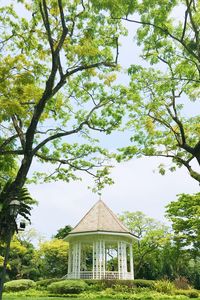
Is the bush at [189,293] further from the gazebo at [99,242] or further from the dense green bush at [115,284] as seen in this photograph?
the gazebo at [99,242]

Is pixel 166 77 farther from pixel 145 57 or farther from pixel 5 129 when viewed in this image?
pixel 5 129

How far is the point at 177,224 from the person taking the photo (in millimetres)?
26000

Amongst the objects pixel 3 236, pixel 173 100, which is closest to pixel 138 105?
pixel 173 100

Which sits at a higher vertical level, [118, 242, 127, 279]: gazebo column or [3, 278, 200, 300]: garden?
[118, 242, 127, 279]: gazebo column

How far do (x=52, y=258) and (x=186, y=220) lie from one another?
1363 centimetres

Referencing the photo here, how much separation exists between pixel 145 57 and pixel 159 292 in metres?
11.9

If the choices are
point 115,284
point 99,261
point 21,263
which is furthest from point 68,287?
point 21,263

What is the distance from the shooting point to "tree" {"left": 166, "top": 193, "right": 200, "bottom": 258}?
81.0ft

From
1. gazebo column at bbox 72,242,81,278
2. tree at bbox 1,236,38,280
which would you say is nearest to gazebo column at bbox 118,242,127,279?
gazebo column at bbox 72,242,81,278

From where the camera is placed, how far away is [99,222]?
71.2ft

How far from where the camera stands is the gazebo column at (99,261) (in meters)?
20.1

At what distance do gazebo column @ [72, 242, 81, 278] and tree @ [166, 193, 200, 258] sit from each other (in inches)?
322

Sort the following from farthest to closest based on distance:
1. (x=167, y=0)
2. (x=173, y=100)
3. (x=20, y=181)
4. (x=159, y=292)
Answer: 1. (x=159, y=292)
2. (x=173, y=100)
3. (x=20, y=181)
4. (x=167, y=0)

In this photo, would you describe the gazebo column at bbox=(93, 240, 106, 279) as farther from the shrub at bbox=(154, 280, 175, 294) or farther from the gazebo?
the shrub at bbox=(154, 280, 175, 294)
